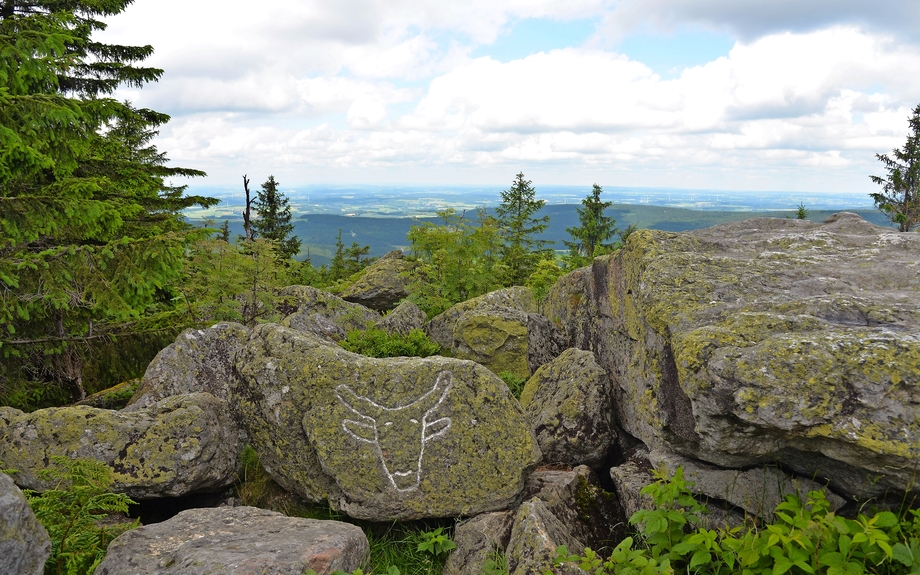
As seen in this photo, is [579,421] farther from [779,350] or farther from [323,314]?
[323,314]

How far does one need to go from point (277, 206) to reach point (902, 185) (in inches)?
2366

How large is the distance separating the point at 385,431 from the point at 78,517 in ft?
11.5

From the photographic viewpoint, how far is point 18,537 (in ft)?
16.0

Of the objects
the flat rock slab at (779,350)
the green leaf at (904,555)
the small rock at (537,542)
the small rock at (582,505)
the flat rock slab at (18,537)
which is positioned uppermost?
the flat rock slab at (779,350)

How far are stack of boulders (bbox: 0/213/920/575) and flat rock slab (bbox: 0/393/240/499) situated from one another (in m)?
0.03

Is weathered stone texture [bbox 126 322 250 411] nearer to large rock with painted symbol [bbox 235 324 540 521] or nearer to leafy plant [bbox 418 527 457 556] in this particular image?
large rock with painted symbol [bbox 235 324 540 521]

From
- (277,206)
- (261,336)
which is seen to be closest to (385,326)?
(261,336)

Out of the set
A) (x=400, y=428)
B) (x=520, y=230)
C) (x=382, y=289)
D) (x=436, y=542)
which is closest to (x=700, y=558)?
(x=436, y=542)

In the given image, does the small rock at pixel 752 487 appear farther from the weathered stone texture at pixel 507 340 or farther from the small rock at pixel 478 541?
the weathered stone texture at pixel 507 340

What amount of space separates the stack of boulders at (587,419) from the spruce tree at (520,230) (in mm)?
16755

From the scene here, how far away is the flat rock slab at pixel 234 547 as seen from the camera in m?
5.26

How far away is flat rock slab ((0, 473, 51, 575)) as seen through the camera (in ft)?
15.7

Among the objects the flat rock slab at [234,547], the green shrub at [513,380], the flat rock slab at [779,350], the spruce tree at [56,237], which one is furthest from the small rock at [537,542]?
the spruce tree at [56,237]

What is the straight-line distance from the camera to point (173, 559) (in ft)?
17.7
